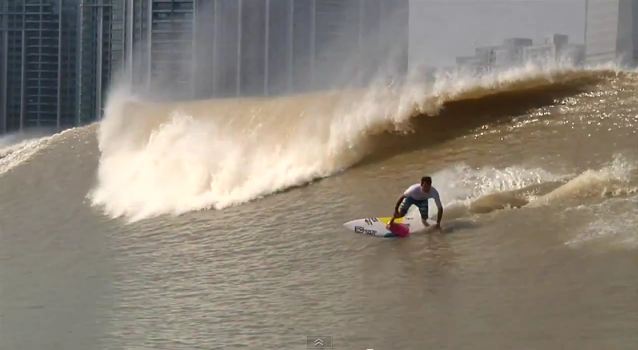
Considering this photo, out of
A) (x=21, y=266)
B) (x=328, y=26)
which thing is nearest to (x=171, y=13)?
(x=328, y=26)

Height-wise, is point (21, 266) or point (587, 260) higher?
point (587, 260)

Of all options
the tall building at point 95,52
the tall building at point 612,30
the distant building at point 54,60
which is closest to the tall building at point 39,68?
the distant building at point 54,60

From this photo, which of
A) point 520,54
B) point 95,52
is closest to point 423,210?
point 520,54

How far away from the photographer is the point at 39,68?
5950 centimetres

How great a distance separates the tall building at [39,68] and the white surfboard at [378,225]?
4711 centimetres

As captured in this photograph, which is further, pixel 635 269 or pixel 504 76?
pixel 504 76

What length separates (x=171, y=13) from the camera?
163ft

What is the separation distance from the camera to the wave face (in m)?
16.7

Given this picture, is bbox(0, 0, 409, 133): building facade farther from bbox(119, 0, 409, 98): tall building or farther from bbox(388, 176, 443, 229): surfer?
bbox(388, 176, 443, 229): surfer

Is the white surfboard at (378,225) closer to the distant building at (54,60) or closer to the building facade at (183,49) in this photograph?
the building facade at (183,49)

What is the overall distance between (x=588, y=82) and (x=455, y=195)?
478 cm

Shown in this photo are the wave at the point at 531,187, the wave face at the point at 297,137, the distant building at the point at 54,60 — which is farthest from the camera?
the distant building at the point at 54,60

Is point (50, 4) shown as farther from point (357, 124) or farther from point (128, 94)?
point (357, 124)

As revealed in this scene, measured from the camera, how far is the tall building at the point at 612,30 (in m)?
23.3
